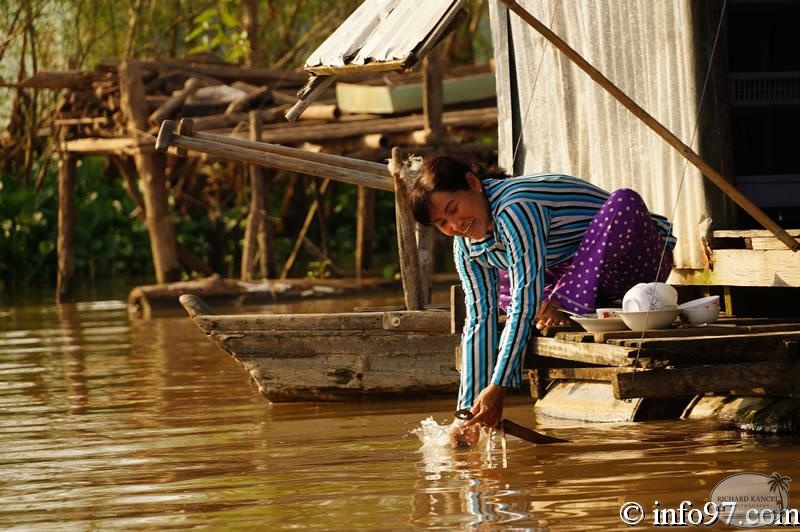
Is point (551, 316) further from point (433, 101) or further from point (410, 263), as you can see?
point (433, 101)

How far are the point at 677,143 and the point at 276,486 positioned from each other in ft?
6.30

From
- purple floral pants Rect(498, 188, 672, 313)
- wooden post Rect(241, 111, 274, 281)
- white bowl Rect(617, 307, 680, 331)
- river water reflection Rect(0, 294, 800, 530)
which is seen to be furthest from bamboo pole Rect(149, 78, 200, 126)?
white bowl Rect(617, 307, 680, 331)

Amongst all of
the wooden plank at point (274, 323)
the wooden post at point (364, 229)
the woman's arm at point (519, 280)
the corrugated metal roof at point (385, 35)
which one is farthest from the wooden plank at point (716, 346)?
the wooden post at point (364, 229)

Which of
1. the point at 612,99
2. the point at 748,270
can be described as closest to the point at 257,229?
the point at 612,99

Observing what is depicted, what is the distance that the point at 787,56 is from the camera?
786 centimetres

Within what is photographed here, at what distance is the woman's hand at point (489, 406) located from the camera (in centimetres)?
533

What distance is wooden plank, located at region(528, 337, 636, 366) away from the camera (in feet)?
17.2

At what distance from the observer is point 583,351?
5.47 m

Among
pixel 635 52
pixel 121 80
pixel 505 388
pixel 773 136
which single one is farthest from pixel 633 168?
pixel 121 80

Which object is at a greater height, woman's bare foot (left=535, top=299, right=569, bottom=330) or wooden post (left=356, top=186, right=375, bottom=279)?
wooden post (left=356, top=186, right=375, bottom=279)

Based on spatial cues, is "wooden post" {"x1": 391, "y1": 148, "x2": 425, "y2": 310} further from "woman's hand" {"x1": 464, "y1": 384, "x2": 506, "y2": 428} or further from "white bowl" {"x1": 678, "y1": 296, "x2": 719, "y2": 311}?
"woman's hand" {"x1": 464, "y1": 384, "x2": 506, "y2": 428}

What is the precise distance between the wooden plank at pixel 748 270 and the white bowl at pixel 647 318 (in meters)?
0.80

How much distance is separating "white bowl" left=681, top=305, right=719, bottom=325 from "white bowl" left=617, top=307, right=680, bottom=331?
0.63 ft

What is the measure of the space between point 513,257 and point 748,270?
144cm
